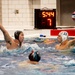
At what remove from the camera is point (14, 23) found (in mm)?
12461

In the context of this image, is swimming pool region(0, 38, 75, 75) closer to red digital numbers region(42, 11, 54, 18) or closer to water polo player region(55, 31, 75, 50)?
water polo player region(55, 31, 75, 50)

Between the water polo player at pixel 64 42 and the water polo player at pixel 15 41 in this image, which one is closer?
the water polo player at pixel 15 41

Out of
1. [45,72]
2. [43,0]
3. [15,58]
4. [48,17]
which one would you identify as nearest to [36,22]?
[48,17]

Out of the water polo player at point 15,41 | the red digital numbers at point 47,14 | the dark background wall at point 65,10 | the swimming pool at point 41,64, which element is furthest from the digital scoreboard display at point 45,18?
the dark background wall at point 65,10

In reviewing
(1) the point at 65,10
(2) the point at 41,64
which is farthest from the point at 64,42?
(1) the point at 65,10

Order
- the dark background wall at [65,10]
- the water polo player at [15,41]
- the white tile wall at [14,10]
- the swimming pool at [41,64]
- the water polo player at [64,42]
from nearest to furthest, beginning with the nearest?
the swimming pool at [41,64], the water polo player at [15,41], the water polo player at [64,42], the white tile wall at [14,10], the dark background wall at [65,10]

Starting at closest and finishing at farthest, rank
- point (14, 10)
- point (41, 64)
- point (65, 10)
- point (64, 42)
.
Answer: point (41, 64) → point (64, 42) → point (14, 10) → point (65, 10)

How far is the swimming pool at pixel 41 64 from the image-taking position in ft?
15.6

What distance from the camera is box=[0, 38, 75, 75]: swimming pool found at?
477 cm

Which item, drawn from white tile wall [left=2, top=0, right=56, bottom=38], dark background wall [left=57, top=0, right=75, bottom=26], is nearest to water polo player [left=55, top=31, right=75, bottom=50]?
white tile wall [left=2, top=0, right=56, bottom=38]

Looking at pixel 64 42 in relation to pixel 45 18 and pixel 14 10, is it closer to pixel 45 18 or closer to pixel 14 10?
pixel 45 18

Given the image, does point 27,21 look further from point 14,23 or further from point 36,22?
point 36,22

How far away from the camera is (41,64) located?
5539 millimetres

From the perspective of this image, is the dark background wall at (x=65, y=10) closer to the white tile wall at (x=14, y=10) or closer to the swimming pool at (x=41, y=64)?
the white tile wall at (x=14, y=10)
